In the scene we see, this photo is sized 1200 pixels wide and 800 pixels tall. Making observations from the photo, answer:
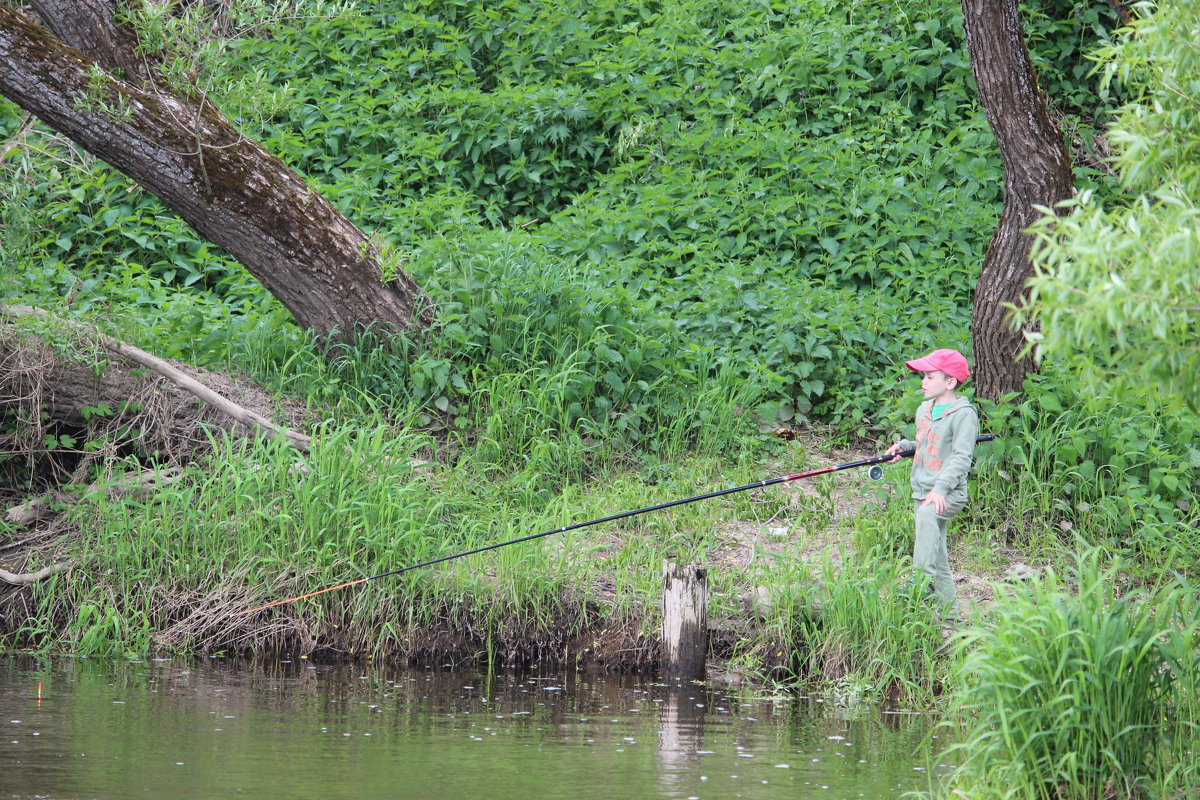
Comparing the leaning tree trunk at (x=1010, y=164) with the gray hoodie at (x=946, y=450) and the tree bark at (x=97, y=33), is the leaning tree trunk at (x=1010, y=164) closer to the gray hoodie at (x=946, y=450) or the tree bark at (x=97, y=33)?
the gray hoodie at (x=946, y=450)

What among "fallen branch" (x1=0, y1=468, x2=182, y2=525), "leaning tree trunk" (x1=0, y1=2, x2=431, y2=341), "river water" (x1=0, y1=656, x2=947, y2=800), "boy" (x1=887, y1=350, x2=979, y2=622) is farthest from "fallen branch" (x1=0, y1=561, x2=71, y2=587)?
"boy" (x1=887, y1=350, x2=979, y2=622)

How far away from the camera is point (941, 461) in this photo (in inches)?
270

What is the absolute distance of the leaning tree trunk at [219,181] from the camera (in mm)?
8398

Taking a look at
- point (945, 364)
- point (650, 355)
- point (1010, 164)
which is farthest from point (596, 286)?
point (945, 364)

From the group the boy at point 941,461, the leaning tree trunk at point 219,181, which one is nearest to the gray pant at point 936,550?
the boy at point 941,461

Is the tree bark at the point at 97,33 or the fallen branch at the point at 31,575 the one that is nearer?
the fallen branch at the point at 31,575

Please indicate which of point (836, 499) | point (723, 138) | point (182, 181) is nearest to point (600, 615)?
point (836, 499)

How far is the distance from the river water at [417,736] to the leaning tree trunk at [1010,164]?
2.82m

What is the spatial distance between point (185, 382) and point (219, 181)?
150 centimetres

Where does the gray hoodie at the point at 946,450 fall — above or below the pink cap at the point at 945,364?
below

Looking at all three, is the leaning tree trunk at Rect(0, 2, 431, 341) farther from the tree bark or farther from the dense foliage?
the dense foliage

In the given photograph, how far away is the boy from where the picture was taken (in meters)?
6.72

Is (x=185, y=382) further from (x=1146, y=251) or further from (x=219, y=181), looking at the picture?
(x=1146, y=251)

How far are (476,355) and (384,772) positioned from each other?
174 inches
